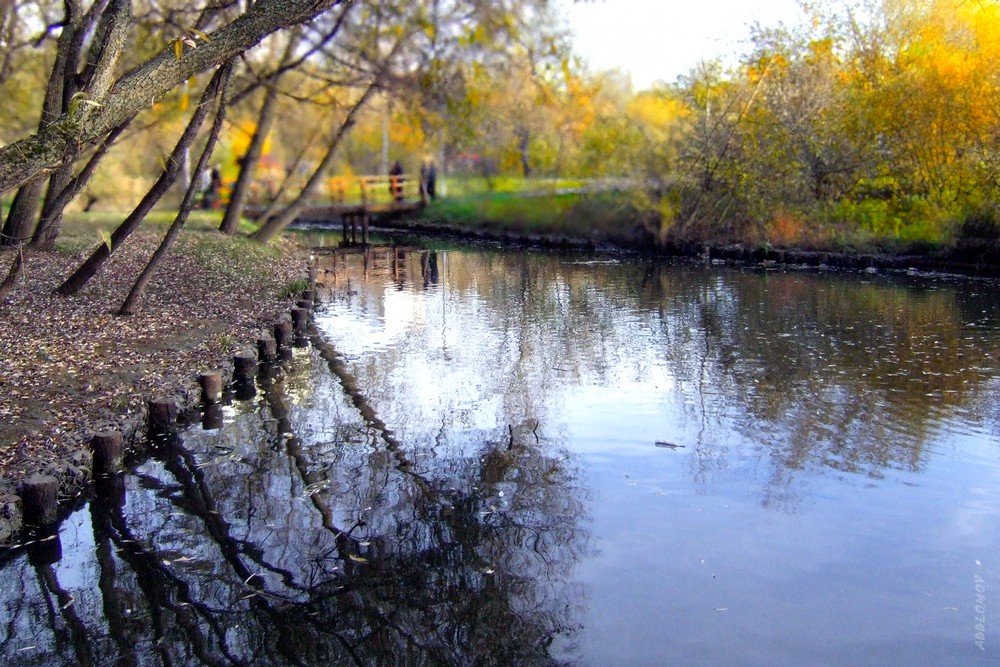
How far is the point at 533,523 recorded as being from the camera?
8273 millimetres

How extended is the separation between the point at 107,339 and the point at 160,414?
3.17 m

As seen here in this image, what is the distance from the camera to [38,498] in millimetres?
7832

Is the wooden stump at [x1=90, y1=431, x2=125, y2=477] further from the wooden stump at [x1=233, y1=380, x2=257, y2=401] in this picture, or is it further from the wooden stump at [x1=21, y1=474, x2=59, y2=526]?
the wooden stump at [x1=233, y1=380, x2=257, y2=401]

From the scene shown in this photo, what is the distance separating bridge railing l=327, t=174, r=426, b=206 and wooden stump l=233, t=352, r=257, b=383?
2914 centimetres

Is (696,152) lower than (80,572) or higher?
higher

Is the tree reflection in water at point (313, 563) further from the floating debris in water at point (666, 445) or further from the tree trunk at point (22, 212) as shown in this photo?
the tree trunk at point (22, 212)

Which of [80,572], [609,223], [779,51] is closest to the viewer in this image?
[80,572]

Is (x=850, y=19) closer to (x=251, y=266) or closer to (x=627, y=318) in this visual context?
(x=627, y=318)

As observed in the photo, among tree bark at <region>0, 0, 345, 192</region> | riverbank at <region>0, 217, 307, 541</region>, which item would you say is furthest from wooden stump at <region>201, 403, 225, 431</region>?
tree bark at <region>0, 0, 345, 192</region>

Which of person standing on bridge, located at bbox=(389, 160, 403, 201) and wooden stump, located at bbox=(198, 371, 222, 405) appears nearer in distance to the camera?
wooden stump, located at bbox=(198, 371, 222, 405)

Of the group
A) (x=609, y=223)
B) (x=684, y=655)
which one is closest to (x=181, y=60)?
(x=684, y=655)

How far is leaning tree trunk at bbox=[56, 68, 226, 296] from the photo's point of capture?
13.6 m

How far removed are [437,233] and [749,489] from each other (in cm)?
3303

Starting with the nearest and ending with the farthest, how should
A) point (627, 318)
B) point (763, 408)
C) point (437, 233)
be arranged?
point (763, 408), point (627, 318), point (437, 233)
